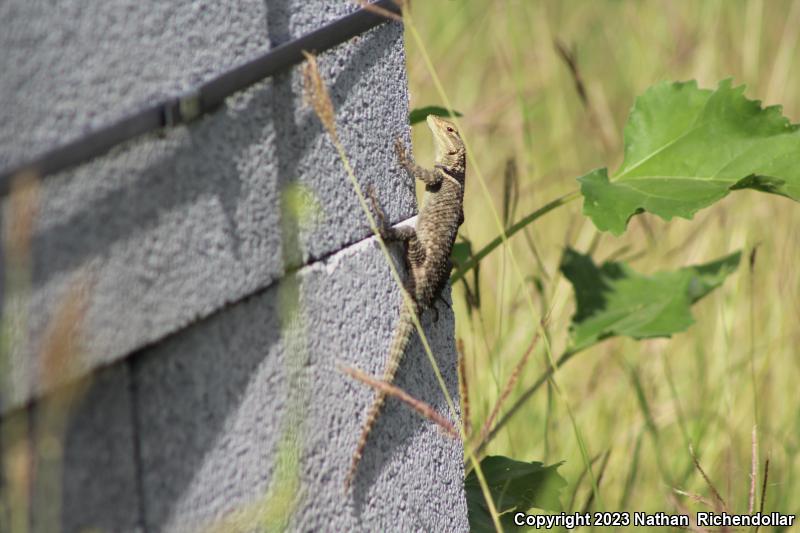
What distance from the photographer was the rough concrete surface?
1.29 m

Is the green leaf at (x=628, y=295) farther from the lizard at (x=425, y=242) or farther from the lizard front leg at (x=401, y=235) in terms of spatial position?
the lizard front leg at (x=401, y=235)

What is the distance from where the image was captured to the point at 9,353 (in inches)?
49.3

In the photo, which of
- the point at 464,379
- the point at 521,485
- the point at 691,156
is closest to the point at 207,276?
the point at 464,379

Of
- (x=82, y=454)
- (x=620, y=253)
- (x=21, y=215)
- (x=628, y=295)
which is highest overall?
(x=21, y=215)

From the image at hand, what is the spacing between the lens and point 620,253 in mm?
3443

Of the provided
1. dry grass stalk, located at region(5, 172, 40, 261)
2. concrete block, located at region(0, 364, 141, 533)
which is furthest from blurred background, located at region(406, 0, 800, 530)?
dry grass stalk, located at region(5, 172, 40, 261)

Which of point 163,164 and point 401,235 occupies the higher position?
point 163,164

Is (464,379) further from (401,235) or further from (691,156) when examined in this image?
(691,156)

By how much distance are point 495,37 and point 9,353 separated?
3742 millimetres

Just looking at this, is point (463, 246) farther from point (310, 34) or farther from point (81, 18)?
point (81, 18)

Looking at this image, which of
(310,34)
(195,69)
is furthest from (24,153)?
(310,34)

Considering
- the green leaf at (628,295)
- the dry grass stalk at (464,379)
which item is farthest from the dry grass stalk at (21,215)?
the green leaf at (628,295)

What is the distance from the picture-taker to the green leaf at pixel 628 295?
9.14 ft

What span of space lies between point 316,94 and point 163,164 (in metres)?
0.33
